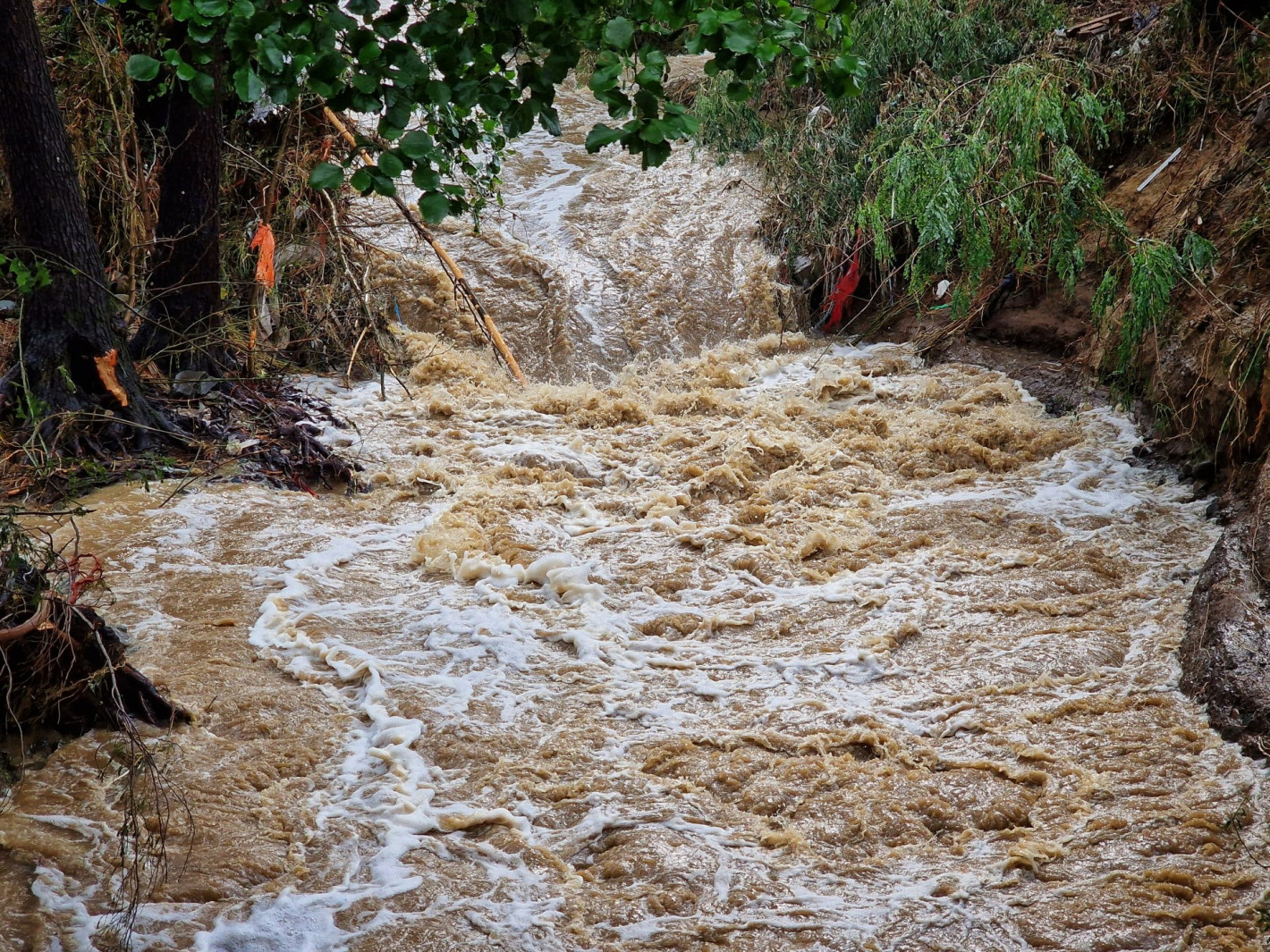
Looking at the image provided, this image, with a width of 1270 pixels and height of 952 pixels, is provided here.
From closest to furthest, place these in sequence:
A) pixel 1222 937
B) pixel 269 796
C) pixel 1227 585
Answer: pixel 1222 937, pixel 269 796, pixel 1227 585

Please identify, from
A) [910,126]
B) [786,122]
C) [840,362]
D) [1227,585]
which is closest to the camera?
[1227,585]

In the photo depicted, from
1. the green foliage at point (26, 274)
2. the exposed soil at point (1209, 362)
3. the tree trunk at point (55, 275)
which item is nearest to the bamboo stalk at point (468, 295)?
the tree trunk at point (55, 275)

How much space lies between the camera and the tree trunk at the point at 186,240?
22.9 ft

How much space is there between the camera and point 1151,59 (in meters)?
7.76

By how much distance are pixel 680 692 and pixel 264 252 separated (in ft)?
18.0

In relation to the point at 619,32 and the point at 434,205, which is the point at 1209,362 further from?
the point at 434,205

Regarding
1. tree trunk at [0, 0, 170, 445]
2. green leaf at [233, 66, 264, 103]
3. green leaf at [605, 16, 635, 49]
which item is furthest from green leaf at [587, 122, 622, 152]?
tree trunk at [0, 0, 170, 445]

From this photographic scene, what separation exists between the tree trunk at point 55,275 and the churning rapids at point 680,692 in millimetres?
614

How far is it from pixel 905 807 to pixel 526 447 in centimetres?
443

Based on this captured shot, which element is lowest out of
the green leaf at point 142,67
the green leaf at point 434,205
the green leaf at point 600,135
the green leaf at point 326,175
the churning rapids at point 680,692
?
the churning rapids at point 680,692

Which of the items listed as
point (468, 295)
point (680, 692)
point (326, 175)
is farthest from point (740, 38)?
point (468, 295)

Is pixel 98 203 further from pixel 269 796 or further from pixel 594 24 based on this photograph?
pixel 594 24

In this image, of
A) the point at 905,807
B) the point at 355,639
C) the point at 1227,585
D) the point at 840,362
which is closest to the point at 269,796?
the point at 355,639

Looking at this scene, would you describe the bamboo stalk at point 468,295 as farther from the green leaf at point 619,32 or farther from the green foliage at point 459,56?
the green leaf at point 619,32
